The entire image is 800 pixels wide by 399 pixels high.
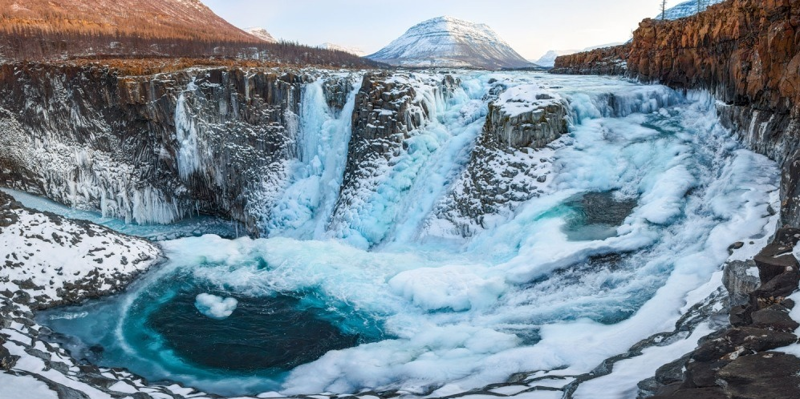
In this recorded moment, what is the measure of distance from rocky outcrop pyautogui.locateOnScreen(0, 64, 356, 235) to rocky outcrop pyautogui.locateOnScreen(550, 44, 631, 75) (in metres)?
→ 19.5

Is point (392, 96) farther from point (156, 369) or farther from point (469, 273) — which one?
point (156, 369)

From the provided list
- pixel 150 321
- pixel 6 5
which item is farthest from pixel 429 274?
pixel 6 5

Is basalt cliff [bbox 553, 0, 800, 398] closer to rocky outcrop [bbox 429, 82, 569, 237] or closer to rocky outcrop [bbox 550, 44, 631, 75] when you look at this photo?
rocky outcrop [bbox 550, 44, 631, 75]

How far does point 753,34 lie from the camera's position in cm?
1477

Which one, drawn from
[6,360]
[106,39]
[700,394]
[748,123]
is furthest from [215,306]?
[106,39]

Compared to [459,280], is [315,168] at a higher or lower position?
higher

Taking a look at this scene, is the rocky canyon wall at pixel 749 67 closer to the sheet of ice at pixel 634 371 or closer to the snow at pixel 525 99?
the sheet of ice at pixel 634 371

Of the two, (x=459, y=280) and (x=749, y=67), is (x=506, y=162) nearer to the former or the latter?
(x=459, y=280)

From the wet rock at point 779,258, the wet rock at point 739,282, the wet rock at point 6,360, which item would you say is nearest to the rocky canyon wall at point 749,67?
the wet rock at point 779,258

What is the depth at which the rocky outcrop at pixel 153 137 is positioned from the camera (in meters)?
21.3

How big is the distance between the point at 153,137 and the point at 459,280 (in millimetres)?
17611

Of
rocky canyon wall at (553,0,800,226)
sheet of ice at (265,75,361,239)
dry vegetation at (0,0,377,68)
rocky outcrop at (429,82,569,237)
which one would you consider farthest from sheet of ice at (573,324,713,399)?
dry vegetation at (0,0,377,68)

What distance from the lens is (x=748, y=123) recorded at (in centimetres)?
1366

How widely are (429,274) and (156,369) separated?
6392mm
